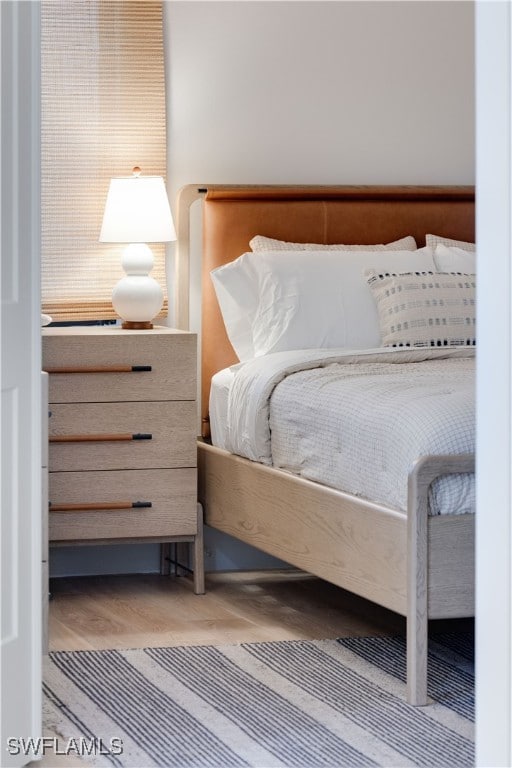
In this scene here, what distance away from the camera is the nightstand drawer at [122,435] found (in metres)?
3.78

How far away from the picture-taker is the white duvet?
9.29ft

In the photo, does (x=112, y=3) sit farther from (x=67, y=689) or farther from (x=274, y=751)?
(x=274, y=751)

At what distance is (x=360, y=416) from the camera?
122 inches

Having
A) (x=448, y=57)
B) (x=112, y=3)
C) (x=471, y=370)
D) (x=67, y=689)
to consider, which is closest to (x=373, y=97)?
(x=448, y=57)

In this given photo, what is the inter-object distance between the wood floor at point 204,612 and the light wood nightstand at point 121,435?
0.22 metres

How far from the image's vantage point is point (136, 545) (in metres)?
4.28

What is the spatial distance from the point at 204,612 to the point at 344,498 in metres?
0.79

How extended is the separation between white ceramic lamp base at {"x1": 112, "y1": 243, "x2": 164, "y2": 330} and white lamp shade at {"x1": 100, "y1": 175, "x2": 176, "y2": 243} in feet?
0.28

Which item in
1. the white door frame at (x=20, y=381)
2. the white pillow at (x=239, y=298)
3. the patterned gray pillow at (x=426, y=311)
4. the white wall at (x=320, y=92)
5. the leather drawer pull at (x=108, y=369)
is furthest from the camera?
the white wall at (x=320, y=92)

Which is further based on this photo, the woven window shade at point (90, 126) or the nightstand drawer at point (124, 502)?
the woven window shade at point (90, 126)

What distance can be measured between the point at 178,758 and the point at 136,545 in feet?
6.02

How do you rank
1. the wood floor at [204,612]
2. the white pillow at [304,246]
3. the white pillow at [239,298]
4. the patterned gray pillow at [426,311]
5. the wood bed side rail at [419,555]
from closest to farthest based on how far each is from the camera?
the wood bed side rail at [419,555] < the wood floor at [204,612] < the patterned gray pillow at [426,311] < the white pillow at [239,298] < the white pillow at [304,246]
